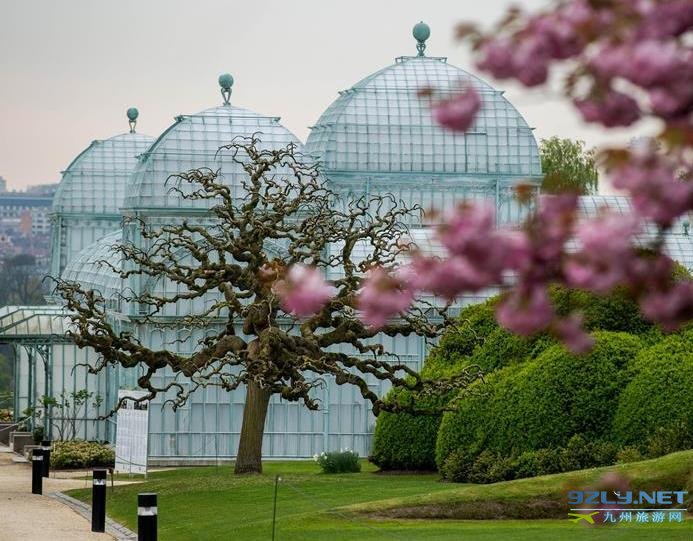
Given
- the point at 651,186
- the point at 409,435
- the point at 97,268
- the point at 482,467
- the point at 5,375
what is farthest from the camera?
the point at 5,375

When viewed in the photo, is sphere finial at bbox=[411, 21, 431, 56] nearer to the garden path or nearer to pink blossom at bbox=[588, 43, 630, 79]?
the garden path

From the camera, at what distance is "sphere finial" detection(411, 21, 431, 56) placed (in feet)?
155

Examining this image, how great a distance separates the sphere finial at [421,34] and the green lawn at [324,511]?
22531mm

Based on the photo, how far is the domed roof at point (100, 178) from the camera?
173 feet

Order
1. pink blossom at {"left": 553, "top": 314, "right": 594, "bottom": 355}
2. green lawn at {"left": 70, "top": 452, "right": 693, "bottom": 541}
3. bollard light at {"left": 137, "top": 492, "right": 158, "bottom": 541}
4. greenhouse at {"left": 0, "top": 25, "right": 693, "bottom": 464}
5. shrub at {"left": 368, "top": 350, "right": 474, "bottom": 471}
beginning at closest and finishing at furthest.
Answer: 1. pink blossom at {"left": 553, "top": 314, "right": 594, "bottom": 355}
2. bollard light at {"left": 137, "top": 492, "right": 158, "bottom": 541}
3. green lawn at {"left": 70, "top": 452, "right": 693, "bottom": 541}
4. shrub at {"left": 368, "top": 350, "right": 474, "bottom": 471}
5. greenhouse at {"left": 0, "top": 25, "right": 693, "bottom": 464}

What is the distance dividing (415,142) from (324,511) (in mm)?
25315

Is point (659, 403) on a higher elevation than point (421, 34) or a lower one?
lower

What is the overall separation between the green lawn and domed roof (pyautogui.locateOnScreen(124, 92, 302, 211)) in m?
8.74

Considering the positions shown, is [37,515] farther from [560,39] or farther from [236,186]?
[560,39]

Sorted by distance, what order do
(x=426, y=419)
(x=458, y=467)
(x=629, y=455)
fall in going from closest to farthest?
(x=629, y=455) < (x=458, y=467) < (x=426, y=419)

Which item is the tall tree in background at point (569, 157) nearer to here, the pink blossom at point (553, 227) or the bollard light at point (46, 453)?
the bollard light at point (46, 453)

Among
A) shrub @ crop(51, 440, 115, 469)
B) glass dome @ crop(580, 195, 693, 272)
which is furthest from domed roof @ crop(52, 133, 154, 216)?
shrub @ crop(51, 440, 115, 469)

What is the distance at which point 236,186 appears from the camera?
34.5 metres

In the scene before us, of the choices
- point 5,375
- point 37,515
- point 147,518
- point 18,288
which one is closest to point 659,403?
point 37,515
